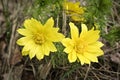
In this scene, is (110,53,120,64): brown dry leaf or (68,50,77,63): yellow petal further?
(110,53,120,64): brown dry leaf

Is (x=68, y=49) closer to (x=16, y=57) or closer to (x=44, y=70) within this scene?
(x=44, y=70)

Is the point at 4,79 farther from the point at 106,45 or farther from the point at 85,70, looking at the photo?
the point at 106,45

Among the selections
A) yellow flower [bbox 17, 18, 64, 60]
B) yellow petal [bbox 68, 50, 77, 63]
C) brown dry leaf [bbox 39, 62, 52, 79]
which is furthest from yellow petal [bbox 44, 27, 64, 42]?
brown dry leaf [bbox 39, 62, 52, 79]

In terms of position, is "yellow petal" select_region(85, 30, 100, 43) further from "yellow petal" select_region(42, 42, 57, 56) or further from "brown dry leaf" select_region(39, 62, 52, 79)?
"brown dry leaf" select_region(39, 62, 52, 79)

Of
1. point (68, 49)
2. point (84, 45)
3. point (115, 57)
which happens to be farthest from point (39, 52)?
point (115, 57)

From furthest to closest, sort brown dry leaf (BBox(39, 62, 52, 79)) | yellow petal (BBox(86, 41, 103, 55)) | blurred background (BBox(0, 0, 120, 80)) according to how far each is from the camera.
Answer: brown dry leaf (BBox(39, 62, 52, 79)) < blurred background (BBox(0, 0, 120, 80)) < yellow petal (BBox(86, 41, 103, 55))

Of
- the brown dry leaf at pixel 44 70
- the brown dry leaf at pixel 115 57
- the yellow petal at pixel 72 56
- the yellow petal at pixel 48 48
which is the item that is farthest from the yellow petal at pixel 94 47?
the brown dry leaf at pixel 115 57
